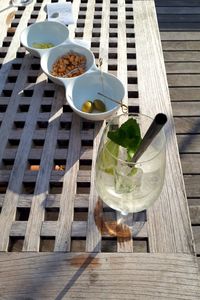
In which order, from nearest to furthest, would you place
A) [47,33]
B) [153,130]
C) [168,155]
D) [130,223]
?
[153,130]
[130,223]
[168,155]
[47,33]

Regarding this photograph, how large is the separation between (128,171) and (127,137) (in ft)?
0.19

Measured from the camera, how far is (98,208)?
0.65 metres

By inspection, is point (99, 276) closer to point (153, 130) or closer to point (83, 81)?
point (153, 130)

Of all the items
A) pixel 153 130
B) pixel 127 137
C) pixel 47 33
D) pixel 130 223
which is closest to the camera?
pixel 153 130

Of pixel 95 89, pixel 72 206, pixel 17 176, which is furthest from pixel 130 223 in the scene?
pixel 95 89

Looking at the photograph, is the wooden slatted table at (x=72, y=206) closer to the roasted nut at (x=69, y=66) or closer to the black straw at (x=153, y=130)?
the roasted nut at (x=69, y=66)

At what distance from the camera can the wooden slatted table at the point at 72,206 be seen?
1.80 feet

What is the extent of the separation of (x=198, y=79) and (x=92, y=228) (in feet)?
3.93

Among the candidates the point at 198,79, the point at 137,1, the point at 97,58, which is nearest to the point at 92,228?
the point at 97,58

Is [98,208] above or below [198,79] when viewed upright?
below

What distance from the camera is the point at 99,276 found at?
552mm

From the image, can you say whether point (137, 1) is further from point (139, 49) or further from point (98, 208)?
point (98, 208)

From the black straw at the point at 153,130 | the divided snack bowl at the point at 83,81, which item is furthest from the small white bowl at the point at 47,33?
the black straw at the point at 153,130

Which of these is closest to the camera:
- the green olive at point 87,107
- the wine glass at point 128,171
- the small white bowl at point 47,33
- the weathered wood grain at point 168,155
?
the wine glass at point 128,171
